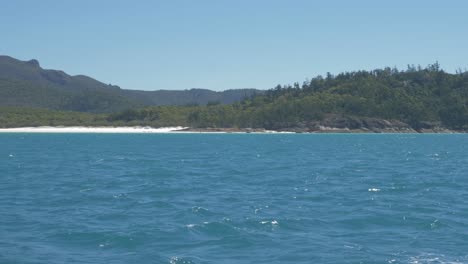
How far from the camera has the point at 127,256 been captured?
20516mm

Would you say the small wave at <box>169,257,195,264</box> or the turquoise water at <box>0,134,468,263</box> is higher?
the turquoise water at <box>0,134,468,263</box>

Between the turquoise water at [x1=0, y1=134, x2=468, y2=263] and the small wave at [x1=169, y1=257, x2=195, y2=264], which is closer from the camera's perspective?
the small wave at [x1=169, y1=257, x2=195, y2=264]

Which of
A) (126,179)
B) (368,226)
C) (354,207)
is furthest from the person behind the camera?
(126,179)

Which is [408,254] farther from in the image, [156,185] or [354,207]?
[156,185]

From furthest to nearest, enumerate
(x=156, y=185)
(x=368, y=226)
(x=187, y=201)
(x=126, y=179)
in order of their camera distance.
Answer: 1. (x=126, y=179)
2. (x=156, y=185)
3. (x=187, y=201)
4. (x=368, y=226)

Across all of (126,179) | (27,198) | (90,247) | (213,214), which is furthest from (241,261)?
(126,179)

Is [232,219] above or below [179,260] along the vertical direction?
above

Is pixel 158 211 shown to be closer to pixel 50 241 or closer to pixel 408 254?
pixel 50 241

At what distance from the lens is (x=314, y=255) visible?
20516mm

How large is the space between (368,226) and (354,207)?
4841 millimetres

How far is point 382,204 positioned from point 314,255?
1181 cm

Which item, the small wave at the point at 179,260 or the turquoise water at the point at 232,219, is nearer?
the small wave at the point at 179,260

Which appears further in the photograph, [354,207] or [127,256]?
[354,207]

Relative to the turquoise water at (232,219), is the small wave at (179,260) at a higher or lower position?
lower
